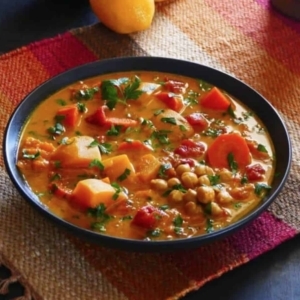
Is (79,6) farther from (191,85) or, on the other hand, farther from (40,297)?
(40,297)

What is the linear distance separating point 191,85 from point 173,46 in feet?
1.23

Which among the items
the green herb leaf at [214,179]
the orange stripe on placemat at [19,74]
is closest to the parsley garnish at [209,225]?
the green herb leaf at [214,179]

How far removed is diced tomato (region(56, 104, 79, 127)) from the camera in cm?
150

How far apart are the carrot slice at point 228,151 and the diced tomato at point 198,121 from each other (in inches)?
3.2

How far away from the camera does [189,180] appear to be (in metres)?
1.34

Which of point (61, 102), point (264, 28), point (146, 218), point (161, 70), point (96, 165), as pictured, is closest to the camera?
point (146, 218)

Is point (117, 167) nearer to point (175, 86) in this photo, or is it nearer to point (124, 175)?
point (124, 175)

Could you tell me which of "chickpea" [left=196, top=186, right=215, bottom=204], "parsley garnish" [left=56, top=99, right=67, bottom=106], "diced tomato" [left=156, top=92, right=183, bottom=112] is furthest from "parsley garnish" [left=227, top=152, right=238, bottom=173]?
"parsley garnish" [left=56, top=99, right=67, bottom=106]

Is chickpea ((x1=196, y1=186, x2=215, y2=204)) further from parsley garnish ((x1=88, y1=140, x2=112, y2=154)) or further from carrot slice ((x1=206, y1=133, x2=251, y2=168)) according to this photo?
parsley garnish ((x1=88, y1=140, x2=112, y2=154))

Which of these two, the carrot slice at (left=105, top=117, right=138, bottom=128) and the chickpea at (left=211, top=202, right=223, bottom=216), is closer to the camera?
the chickpea at (left=211, top=202, right=223, bottom=216)

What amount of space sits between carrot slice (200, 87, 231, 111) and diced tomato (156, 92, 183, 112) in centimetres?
6

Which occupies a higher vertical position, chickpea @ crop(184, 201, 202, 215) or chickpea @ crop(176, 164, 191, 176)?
chickpea @ crop(176, 164, 191, 176)

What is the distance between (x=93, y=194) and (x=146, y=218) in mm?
112

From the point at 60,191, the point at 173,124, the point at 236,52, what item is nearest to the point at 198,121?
the point at 173,124
